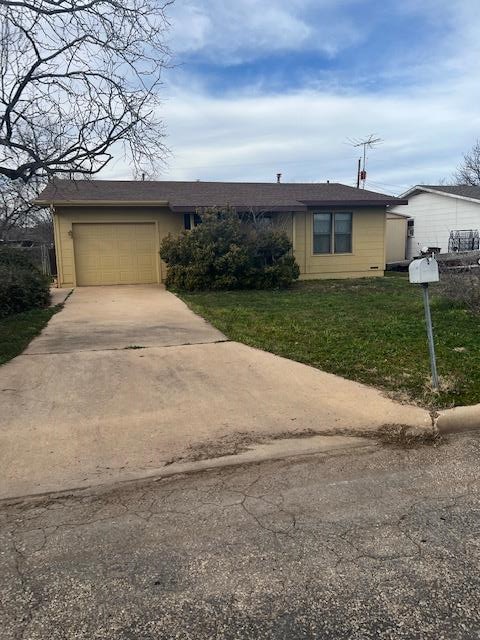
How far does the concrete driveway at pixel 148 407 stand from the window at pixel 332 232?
11.6 m

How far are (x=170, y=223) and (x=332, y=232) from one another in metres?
6.20

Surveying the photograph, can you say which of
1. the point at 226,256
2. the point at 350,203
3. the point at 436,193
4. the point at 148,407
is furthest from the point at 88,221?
the point at 436,193

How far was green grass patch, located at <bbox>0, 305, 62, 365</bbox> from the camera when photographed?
726cm

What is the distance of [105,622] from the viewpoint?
2.29 m

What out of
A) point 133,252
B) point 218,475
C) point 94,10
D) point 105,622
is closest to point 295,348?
point 218,475

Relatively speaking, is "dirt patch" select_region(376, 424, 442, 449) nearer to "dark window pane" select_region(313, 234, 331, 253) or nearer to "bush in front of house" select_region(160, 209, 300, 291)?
"bush in front of house" select_region(160, 209, 300, 291)

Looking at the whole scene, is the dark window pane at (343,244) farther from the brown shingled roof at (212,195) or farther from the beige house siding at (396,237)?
the beige house siding at (396,237)

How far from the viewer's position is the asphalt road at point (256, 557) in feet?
7.52

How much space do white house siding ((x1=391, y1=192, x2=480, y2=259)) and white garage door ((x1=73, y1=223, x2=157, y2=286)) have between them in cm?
1537

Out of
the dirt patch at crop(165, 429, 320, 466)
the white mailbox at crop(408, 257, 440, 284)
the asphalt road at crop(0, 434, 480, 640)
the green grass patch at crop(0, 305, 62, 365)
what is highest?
the white mailbox at crop(408, 257, 440, 284)

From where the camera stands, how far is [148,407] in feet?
16.6

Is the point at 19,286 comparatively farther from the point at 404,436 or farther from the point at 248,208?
the point at 404,436

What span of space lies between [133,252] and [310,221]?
6681 millimetres

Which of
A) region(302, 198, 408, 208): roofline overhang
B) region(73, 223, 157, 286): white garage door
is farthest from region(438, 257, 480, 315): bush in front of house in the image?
region(73, 223, 157, 286): white garage door
